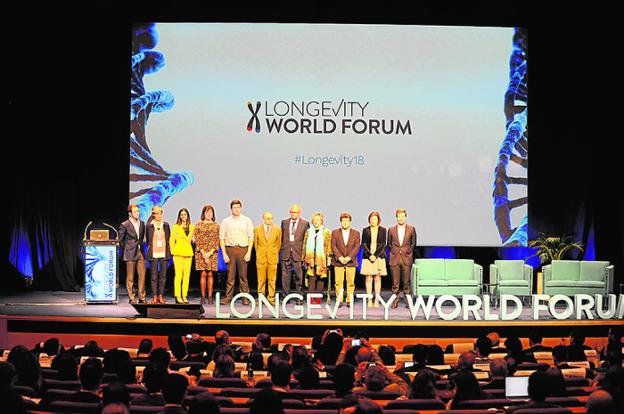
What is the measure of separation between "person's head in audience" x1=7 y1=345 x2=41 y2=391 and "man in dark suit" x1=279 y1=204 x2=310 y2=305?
6.54m

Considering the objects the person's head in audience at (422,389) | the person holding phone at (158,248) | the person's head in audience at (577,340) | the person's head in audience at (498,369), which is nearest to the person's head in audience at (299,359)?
the person's head in audience at (422,389)

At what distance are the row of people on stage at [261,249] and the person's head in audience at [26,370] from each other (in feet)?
19.0

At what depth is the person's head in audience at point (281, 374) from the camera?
576 cm

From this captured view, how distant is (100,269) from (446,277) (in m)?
4.58

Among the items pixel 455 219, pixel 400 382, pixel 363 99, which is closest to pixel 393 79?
pixel 363 99

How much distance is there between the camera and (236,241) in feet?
39.9

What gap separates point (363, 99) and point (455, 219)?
2.35m

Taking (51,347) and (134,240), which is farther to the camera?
(134,240)

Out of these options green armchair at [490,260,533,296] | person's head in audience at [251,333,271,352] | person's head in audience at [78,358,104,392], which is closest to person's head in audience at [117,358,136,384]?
person's head in audience at [78,358,104,392]

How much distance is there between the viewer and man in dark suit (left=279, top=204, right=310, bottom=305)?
40.5 ft

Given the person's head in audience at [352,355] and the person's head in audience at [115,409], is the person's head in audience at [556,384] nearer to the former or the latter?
the person's head in audience at [352,355]

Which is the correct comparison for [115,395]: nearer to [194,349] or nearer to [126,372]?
[126,372]

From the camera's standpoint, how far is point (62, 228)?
14516 mm

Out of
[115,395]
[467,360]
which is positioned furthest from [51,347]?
[467,360]
